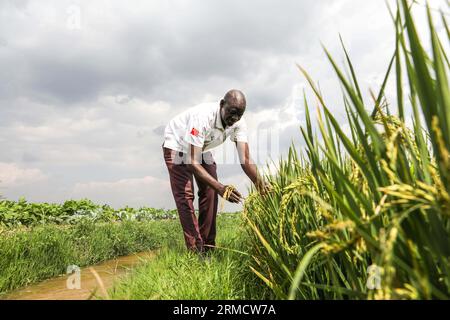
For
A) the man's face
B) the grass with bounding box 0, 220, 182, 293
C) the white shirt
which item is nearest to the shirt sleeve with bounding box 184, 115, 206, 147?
the white shirt

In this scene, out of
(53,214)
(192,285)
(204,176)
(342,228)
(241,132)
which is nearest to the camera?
(342,228)

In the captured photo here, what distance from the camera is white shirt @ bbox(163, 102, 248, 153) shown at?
344 cm

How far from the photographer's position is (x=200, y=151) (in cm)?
348

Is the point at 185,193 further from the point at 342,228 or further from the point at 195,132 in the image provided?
the point at 342,228

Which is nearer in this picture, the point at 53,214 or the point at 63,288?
the point at 63,288

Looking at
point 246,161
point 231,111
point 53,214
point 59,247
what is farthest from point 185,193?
point 53,214

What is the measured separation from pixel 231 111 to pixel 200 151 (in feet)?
1.62

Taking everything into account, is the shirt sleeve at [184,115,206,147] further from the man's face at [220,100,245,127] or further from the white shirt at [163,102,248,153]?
the man's face at [220,100,245,127]

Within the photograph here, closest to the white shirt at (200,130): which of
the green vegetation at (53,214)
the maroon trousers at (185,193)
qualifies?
the maroon trousers at (185,193)

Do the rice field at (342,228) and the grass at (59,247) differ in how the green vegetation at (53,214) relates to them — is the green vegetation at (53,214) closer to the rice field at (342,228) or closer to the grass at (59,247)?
the grass at (59,247)

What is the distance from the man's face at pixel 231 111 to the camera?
3.29 m

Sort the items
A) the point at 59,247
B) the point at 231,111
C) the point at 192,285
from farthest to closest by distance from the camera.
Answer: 1. the point at 59,247
2. the point at 231,111
3. the point at 192,285
